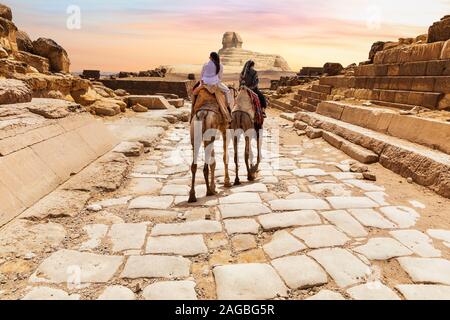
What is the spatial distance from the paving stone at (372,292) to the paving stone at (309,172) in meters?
3.57

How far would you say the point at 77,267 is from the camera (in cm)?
296

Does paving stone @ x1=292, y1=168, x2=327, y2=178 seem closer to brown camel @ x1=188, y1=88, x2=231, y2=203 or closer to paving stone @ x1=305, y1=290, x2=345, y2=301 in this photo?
brown camel @ x1=188, y1=88, x2=231, y2=203

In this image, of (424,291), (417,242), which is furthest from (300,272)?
(417,242)

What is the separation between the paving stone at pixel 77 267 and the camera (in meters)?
2.79

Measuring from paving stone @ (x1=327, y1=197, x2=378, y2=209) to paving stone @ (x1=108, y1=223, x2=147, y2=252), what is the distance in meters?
2.76

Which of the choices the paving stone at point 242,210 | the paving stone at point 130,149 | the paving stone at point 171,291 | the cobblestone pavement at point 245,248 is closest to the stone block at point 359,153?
the cobblestone pavement at point 245,248

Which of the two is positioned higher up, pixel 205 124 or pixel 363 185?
pixel 205 124

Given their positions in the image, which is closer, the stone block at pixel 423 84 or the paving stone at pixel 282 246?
the paving stone at pixel 282 246

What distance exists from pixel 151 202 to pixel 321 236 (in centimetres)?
250

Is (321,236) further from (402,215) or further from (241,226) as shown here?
(402,215)

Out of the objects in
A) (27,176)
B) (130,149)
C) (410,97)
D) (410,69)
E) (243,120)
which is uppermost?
(410,69)

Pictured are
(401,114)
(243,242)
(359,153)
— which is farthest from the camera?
(401,114)

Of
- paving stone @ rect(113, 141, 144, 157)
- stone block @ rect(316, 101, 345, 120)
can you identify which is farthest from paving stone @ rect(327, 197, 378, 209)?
stone block @ rect(316, 101, 345, 120)

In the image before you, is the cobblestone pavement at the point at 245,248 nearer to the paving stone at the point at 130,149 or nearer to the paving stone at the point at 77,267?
the paving stone at the point at 77,267
